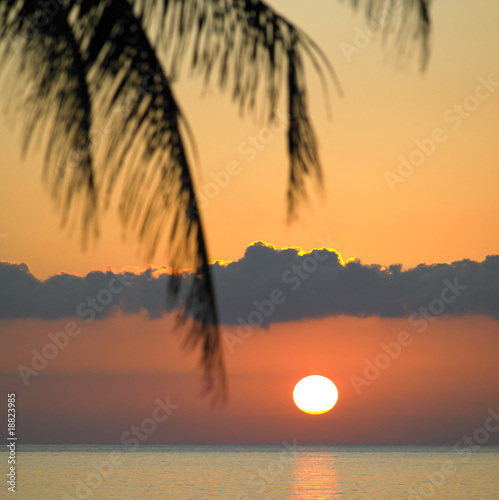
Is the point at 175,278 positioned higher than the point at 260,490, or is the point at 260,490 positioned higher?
the point at 260,490

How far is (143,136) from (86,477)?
81.8 m

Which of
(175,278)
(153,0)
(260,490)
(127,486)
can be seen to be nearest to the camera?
(175,278)

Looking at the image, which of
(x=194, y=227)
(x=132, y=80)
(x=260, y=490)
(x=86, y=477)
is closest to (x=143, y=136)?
(x=132, y=80)

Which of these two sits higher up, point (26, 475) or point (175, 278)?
point (26, 475)

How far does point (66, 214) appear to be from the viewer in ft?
6.73

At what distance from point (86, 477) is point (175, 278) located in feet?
268

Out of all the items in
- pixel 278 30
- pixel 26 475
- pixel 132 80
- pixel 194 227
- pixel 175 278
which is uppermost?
pixel 26 475

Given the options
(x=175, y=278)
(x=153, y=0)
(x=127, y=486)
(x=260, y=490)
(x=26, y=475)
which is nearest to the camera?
(x=175, y=278)

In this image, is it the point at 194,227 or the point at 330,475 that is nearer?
the point at 194,227

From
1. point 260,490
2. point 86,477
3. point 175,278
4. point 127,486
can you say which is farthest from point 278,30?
point 86,477

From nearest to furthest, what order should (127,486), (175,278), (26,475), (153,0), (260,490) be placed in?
1. (175,278)
2. (153,0)
3. (260,490)
4. (127,486)
5. (26,475)

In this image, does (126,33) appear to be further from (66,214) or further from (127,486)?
(127,486)

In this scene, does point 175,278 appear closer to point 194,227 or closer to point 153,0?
point 194,227

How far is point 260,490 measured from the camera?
202ft
